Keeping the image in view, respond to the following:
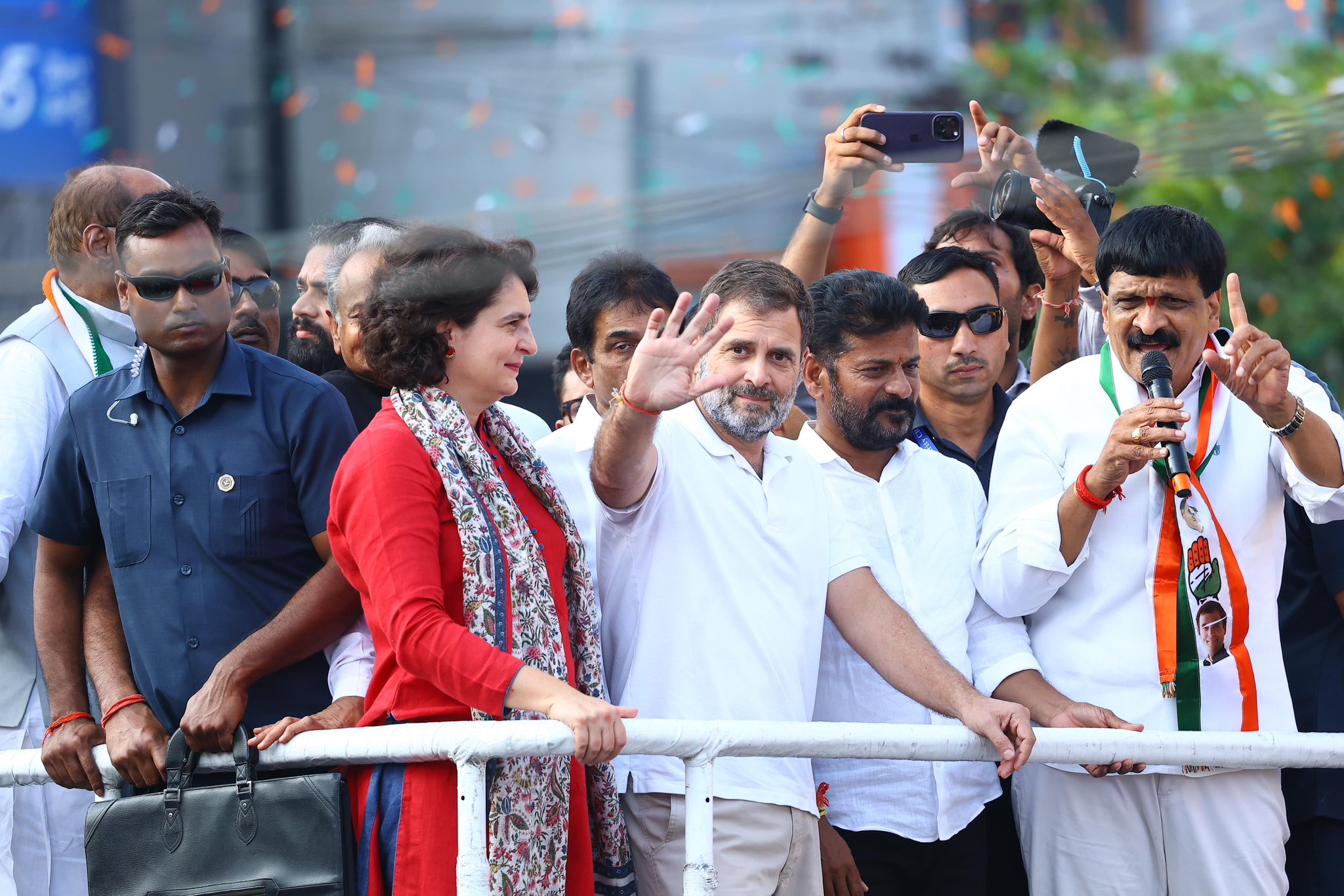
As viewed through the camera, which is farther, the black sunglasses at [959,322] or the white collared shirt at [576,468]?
the black sunglasses at [959,322]

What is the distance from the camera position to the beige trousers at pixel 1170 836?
3.00 metres

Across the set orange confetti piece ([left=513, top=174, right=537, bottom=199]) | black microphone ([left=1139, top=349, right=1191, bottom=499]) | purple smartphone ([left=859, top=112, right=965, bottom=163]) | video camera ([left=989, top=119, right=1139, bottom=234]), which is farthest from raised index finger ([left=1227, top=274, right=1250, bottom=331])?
orange confetti piece ([left=513, top=174, right=537, bottom=199])

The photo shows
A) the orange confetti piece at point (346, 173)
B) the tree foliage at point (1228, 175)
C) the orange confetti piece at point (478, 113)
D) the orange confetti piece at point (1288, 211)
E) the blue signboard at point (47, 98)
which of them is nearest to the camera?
the blue signboard at point (47, 98)

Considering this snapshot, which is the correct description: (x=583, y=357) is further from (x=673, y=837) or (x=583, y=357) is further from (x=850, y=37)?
(x=673, y=837)

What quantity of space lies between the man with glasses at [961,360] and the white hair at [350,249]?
137 cm

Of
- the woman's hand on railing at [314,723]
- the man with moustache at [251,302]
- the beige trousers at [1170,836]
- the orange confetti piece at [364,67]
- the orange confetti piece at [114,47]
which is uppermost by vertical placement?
the man with moustache at [251,302]

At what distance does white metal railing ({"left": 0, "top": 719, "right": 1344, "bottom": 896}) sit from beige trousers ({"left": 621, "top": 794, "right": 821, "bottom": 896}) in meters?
0.17

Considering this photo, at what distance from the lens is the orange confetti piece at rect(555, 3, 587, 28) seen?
141 cm

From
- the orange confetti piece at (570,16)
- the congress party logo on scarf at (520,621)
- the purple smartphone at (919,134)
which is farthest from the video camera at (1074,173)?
the orange confetti piece at (570,16)

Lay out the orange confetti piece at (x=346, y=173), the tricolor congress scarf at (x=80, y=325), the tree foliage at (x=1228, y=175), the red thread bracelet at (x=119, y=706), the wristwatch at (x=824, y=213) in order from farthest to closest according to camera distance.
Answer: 1. the tree foliage at (x=1228, y=175)
2. the wristwatch at (x=824, y=213)
3. the tricolor congress scarf at (x=80, y=325)
4. the red thread bracelet at (x=119, y=706)
5. the orange confetti piece at (x=346, y=173)

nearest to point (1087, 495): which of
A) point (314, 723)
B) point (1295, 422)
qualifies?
point (1295, 422)

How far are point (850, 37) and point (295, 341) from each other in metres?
1.65

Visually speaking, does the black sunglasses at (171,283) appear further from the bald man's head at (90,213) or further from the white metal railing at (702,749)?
A: the white metal railing at (702,749)

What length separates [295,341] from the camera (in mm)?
3844
